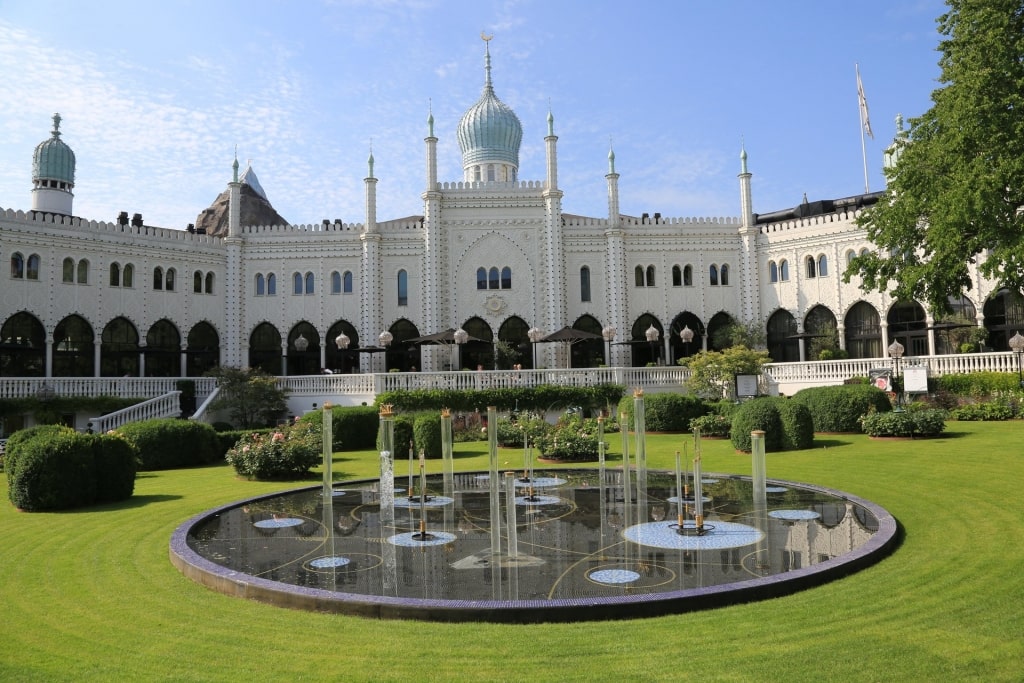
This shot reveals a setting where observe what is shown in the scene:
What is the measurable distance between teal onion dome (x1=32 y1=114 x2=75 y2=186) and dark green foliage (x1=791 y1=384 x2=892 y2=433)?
167 ft

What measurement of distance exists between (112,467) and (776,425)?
689 inches

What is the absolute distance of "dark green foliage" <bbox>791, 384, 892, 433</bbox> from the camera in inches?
965

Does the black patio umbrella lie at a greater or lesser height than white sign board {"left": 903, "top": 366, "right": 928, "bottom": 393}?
greater

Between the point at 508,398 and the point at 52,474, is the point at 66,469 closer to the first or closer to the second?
the point at 52,474

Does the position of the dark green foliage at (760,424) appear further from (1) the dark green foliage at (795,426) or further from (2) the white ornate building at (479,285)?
(2) the white ornate building at (479,285)

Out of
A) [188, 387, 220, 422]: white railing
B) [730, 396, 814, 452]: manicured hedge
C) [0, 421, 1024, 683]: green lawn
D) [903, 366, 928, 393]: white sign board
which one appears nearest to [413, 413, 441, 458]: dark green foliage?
[730, 396, 814, 452]: manicured hedge

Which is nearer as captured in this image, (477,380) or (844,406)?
(844,406)

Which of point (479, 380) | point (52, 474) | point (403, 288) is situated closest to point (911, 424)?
point (479, 380)

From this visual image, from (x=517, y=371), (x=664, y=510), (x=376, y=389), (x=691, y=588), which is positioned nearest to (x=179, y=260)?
(x=376, y=389)

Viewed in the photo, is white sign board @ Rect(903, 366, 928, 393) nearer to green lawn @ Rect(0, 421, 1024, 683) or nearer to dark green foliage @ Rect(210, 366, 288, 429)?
green lawn @ Rect(0, 421, 1024, 683)

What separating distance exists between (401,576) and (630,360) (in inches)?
1527

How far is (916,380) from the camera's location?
29.2 m

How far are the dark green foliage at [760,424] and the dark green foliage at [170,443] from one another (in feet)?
55.2

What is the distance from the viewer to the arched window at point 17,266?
40.6 meters
